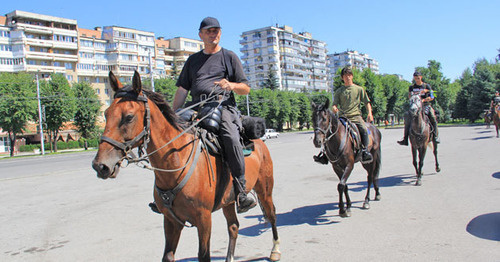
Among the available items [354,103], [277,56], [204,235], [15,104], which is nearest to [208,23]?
[204,235]

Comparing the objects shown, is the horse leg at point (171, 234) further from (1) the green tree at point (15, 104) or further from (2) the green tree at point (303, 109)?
(2) the green tree at point (303, 109)

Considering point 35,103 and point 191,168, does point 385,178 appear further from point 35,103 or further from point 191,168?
point 35,103

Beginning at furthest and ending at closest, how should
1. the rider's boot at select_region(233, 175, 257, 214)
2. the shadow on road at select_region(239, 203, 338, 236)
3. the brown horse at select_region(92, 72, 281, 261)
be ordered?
the shadow on road at select_region(239, 203, 338, 236)
the rider's boot at select_region(233, 175, 257, 214)
the brown horse at select_region(92, 72, 281, 261)

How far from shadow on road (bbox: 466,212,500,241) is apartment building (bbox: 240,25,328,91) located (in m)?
126

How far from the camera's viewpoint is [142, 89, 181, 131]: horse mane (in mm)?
3830

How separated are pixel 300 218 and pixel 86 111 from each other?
5916cm

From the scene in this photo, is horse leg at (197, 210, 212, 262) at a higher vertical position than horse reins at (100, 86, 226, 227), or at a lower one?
lower

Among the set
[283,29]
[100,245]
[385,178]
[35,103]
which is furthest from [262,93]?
[100,245]

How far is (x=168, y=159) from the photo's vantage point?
376 cm

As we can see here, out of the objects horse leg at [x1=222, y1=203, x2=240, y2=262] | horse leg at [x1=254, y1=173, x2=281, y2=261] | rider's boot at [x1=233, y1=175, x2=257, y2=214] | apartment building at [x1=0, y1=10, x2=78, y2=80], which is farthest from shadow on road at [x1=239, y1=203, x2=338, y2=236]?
apartment building at [x1=0, y1=10, x2=78, y2=80]

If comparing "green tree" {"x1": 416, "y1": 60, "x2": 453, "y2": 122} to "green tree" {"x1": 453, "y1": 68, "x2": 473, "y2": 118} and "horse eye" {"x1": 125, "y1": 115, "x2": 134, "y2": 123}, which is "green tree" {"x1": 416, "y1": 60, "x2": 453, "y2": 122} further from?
"horse eye" {"x1": 125, "y1": 115, "x2": 134, "y2": 123}

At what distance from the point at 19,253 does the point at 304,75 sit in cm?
14953

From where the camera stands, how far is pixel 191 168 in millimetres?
3887

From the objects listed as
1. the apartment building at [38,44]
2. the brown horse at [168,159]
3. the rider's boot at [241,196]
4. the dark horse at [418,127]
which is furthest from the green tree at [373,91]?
the brown horse at [168,159]
